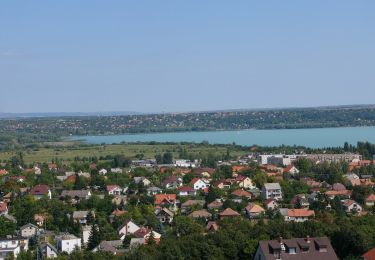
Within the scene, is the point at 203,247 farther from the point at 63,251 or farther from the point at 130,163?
the point at 130,163

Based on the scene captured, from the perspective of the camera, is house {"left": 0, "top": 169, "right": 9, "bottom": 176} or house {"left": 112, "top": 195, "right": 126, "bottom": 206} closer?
house {"left": 112, "top": 195, "right": 126, "bottom": 206}

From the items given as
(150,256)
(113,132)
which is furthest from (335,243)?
(113,132)

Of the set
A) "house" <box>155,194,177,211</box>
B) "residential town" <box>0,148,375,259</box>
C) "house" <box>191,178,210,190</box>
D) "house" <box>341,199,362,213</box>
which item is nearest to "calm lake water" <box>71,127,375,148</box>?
"residential town" <box>0,148,375,259</box>

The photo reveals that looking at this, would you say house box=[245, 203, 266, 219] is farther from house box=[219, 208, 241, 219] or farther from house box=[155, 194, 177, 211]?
house box=[155, 194, 177, 211]

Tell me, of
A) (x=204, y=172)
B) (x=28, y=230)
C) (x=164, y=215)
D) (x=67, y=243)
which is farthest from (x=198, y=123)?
(x=67, y=243)

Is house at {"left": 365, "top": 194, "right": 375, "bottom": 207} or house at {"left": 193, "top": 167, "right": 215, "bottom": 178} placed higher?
house at {"left": 365, "top": 194, "right": 375, "bottom": 207}

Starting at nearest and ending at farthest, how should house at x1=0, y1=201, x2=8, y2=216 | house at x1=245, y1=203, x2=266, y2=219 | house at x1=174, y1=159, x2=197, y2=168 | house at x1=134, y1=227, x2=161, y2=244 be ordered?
1. house at x1=134, y1=227, x2=161, y2=244
2. house at x1=245, y1=203, x2=266, y2=219
3. house at x1=0, y1=201, x2=8, y2=216
4. house at x1=174, y1=159, x2=197, y2=168
